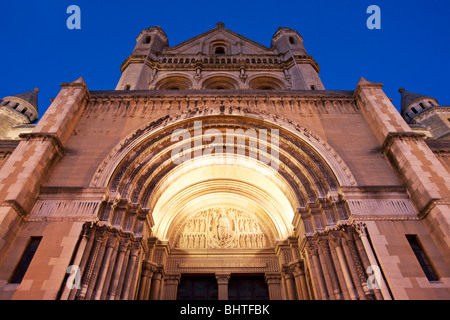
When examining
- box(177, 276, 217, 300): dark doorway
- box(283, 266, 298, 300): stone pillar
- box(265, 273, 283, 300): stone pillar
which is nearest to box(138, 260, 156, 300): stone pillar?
box(177, 276, 217, 300): dark doorway

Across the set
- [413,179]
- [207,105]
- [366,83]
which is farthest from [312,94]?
[413,179]

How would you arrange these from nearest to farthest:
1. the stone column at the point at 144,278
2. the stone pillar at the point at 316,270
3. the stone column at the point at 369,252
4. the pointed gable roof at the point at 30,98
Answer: the stone column at the point at 369,252 → the stone pillar at the point at 316,270 → the stone column at the point at 144,278 → the pointed gable roof at the point at 30,98

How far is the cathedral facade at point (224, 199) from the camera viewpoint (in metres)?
7.02

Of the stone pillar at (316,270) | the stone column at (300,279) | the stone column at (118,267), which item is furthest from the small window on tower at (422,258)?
the stone column at (118,267)

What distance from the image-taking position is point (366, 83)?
11.6 m

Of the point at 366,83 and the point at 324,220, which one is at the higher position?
the point at 366,83

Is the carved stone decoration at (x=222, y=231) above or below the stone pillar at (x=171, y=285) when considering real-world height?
above

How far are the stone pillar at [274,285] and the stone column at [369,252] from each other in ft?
13.1

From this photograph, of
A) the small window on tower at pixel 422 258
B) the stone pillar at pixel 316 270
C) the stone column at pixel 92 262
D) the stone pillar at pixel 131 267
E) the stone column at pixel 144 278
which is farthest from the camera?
the stone column at pixel 144 278

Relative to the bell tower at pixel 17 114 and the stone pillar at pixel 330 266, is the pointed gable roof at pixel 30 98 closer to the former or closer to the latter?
the bell tower at pixel 17 114

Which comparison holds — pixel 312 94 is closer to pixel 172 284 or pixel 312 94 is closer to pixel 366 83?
pixel 366 83

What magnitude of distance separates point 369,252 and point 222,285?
5224mm

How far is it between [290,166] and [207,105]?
3953mm

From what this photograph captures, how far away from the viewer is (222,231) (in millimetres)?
11586
